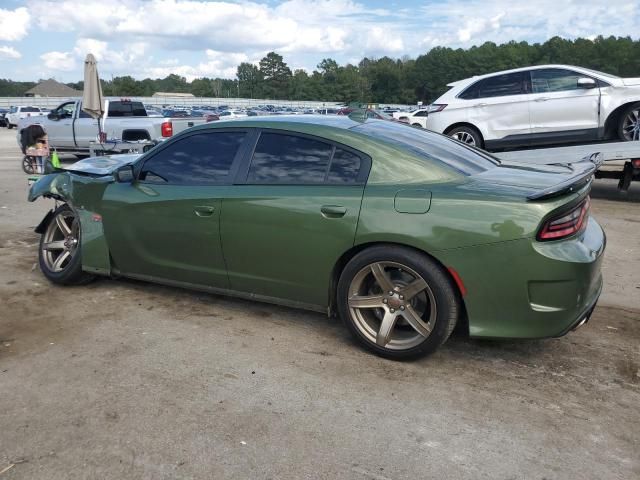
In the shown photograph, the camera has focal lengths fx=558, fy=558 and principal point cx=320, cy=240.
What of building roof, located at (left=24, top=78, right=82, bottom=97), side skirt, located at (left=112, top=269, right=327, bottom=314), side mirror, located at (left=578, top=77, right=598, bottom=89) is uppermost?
building roof, located at (left=24, top=78, right=82, bottom=97)

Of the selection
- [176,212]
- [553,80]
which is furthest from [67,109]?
[176,212]

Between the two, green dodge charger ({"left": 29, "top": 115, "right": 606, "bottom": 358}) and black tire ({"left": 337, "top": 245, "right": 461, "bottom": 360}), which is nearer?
green dodge charger ({"left": 29, "top": 115, "right": 606, "bottom": 358})

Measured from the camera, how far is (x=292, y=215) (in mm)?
3811

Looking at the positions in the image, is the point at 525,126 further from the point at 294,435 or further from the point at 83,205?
the point at 294,435

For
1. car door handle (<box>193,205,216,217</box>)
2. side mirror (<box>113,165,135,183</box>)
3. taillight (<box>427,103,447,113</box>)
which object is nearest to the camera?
car door handle (<box>193,205,216,217</box>)

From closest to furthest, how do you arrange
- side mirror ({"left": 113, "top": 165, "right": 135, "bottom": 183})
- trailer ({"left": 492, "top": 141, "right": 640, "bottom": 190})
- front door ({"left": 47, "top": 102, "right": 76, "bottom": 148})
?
1. side mirror ({"left": 113, "top": 165, "right": 135, "bottom": 183})
2. trailer ({"left": 492, "top": 141, "right": 640, "bottom": 190})
3. front door ({"left": 47, "top": 102, "right": 76, "bottom": 148})

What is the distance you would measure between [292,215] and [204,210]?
2.50 ft

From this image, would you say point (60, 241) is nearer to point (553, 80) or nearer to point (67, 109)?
point (553, 80)

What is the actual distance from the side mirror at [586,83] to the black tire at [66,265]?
7.82 meters

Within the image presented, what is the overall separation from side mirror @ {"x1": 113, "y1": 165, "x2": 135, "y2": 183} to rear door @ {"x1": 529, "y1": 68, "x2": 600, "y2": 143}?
23.4 ft

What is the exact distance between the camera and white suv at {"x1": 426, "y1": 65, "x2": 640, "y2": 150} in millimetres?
8797

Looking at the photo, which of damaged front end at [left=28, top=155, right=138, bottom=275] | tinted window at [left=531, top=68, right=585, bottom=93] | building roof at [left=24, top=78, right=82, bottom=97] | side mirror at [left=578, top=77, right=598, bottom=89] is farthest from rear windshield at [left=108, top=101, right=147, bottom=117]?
building roof at [left=24, top=78, right=82, bottom=97]

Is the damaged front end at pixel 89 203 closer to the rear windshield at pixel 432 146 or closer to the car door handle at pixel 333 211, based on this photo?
the car door handle at pixel 333 211

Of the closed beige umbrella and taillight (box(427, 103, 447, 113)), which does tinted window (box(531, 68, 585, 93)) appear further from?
the closed beige umbrella
